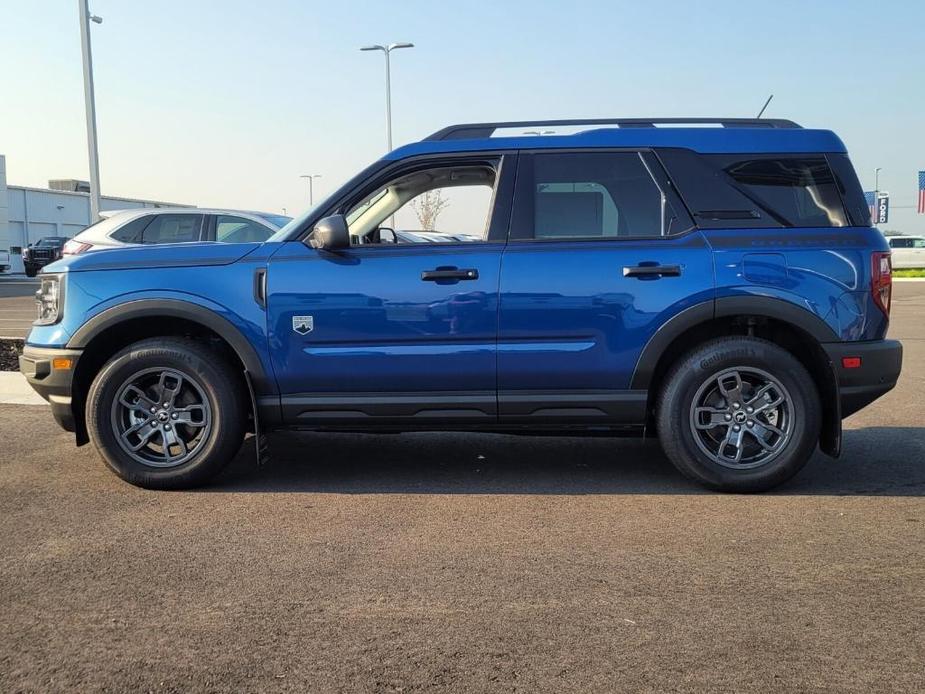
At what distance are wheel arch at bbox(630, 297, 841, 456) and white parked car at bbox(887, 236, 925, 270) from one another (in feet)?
150

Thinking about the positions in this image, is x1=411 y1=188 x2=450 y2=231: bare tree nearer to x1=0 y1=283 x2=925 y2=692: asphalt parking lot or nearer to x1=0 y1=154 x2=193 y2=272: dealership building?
x1=0 y1=283 x2=925 y2=692: asphalt parking lot

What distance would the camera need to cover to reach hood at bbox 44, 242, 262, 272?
16.0 feet

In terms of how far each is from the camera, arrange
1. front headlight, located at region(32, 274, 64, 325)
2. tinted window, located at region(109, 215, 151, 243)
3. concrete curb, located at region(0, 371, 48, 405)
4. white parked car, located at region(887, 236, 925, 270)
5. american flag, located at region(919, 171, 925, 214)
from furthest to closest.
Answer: white parked car, located at region(887, 236, 925, 270) → american flag, located at region(919, 171, 925, 214) → tinted window, located at region(109, 215, 151, 243) → concrete curb, located at region(0, 371, 48, 405) → front headlight, located at region(32, 274, 64, 325)

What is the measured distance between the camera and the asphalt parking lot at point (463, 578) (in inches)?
108

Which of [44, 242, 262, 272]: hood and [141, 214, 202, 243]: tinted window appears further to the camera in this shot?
[141, 214, 202, 243]: tinted window

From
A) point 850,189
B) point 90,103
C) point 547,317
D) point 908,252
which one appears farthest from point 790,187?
point 908,252

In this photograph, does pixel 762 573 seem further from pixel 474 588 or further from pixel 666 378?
pixel 666 378

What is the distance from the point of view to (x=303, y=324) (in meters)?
4.78

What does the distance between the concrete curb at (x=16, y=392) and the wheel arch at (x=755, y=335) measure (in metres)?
5.39

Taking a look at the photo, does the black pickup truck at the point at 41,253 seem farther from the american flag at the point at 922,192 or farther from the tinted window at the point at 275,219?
the american flag at the point at 922,192

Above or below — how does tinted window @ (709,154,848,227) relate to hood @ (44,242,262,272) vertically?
above

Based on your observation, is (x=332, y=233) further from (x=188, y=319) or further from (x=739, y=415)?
(x=739, y=415)

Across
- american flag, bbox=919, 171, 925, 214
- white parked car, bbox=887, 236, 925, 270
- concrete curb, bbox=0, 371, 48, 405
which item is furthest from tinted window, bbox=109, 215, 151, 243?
white parked car, bbox=887, 236, 925, 270

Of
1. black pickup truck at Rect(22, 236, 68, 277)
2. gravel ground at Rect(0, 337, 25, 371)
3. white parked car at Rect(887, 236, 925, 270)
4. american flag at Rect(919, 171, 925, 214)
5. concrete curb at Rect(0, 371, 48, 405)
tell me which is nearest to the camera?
concrete curb at Rect(0, 371, 48, 405)
